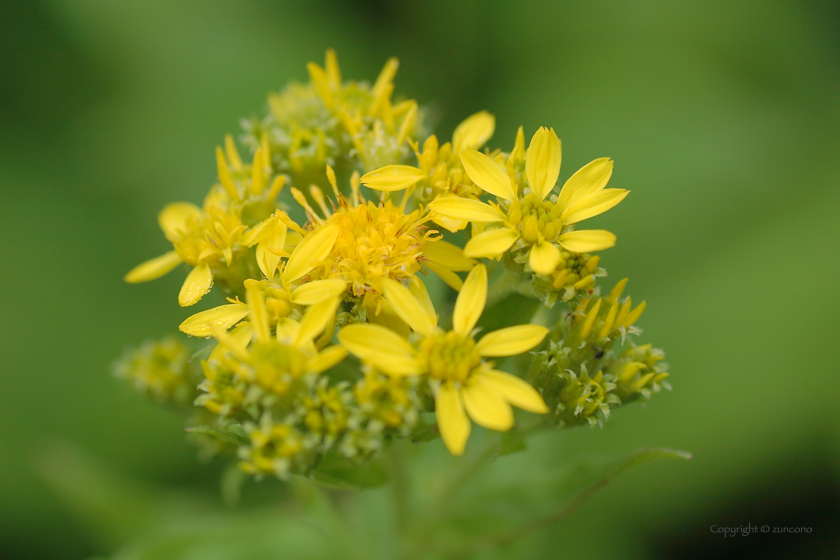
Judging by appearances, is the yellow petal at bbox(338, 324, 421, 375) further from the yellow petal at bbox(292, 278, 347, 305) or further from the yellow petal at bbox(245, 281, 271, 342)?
the yellow petal at bbox(245, 281, 271, 342)

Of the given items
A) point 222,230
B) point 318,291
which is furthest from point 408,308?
point 222,230

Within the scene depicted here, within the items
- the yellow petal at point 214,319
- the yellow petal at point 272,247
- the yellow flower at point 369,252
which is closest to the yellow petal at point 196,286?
the yellow petal at point 214,319

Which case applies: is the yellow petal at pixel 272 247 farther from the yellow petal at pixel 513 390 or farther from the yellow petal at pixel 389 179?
the yellow petal at pixel 513 390

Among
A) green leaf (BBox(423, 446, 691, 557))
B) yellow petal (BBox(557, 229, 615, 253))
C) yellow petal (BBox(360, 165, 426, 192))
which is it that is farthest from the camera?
green leaf (BBox(423, 446, 691, 557))

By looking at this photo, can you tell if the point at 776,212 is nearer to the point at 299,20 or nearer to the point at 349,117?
the point at 349,117

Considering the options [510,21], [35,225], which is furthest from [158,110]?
[510,21]

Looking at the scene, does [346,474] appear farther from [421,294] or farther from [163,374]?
[163,374]

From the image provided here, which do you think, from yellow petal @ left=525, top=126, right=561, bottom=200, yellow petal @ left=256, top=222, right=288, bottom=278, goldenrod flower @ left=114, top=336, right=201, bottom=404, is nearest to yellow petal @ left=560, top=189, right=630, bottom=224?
yellow petal @ left=525, top=126, right=561, bottom=200
